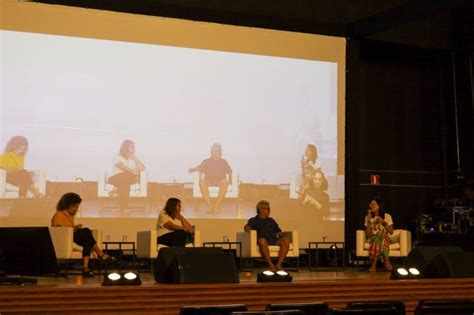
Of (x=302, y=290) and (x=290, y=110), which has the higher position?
(x=290, y=110)

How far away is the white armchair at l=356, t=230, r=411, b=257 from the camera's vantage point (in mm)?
9508

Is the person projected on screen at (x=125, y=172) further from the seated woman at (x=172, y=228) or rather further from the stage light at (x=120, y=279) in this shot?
the stage light at (x=120, y=279)

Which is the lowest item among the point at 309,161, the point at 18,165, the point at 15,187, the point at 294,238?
the point at 294,238

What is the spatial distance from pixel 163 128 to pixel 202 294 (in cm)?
442

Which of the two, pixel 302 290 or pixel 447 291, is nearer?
pixel 302 290

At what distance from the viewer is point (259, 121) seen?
1005cm

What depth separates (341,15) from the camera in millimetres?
11109

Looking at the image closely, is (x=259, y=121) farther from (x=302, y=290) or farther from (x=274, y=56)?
(x=302, y=290)

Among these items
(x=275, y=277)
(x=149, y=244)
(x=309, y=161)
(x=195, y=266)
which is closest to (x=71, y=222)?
(x=149, y=244)

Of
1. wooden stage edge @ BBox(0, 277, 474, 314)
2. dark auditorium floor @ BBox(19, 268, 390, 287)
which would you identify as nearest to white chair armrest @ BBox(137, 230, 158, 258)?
dark auditorium floor @ BBox(19, 268, 390, 287)

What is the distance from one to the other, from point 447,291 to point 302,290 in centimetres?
127

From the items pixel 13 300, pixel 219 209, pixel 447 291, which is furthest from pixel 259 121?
pixel 13 300

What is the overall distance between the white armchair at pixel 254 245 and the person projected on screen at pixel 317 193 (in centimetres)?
116

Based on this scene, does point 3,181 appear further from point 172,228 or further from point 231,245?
point 231,245
